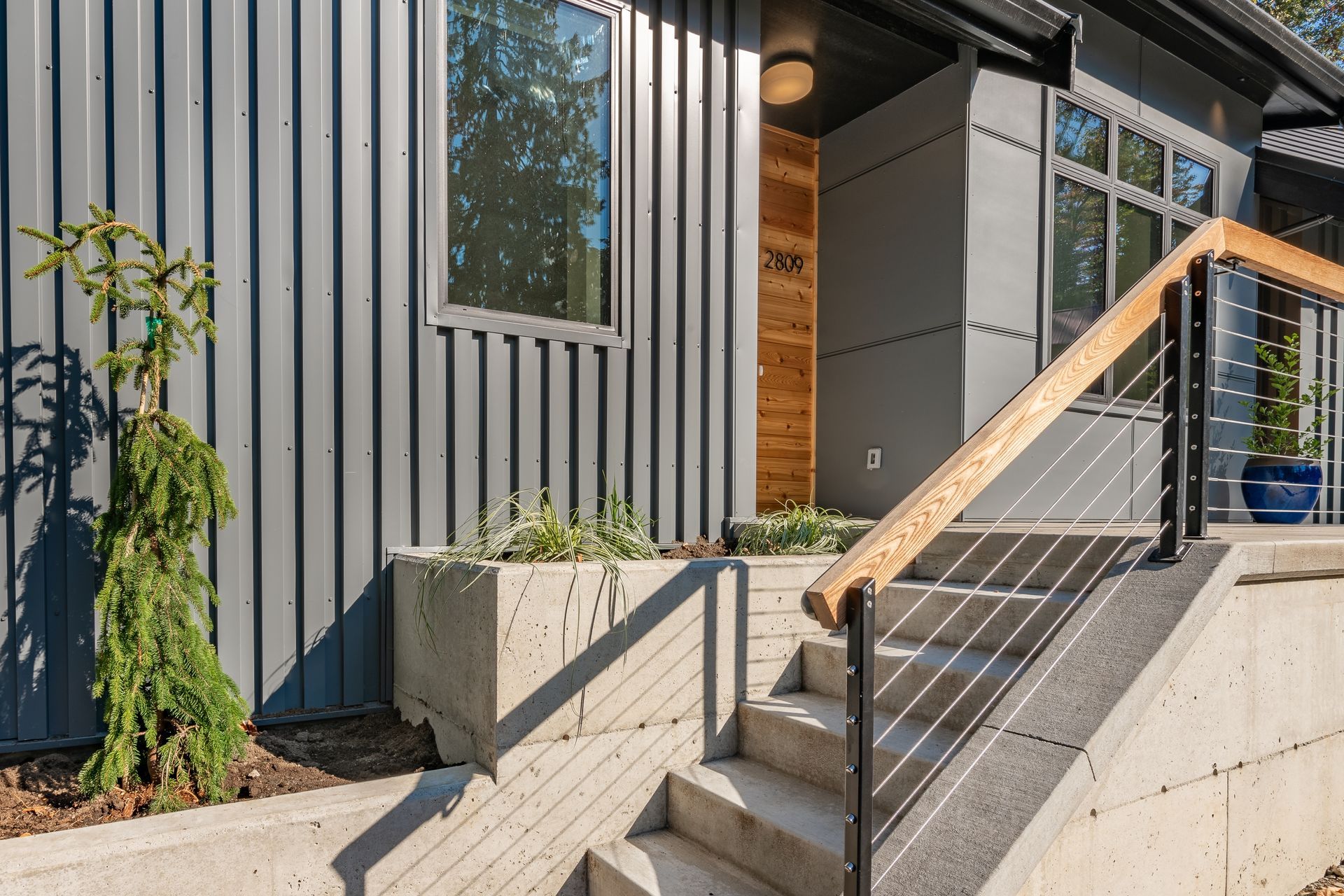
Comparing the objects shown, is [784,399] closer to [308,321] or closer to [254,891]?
[308,321]

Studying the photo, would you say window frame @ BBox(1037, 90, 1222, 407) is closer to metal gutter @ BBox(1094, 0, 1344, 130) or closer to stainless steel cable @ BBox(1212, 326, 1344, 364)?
metal gutter @ BBox(1094, 0, 1344, 130)

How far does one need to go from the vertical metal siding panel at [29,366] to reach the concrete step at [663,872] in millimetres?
1857

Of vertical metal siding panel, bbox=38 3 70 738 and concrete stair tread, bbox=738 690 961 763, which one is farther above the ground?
vertical metal siding panel, bbox=38 3 70 738

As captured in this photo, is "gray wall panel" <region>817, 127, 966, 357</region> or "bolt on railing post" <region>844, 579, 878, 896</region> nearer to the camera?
"bolt on railing post" <region>844, 579, 878, 896</region>

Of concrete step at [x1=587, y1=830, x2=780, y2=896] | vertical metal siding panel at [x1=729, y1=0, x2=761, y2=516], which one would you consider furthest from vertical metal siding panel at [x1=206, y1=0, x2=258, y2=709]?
vertical metal siding panel at [x1=729, y1=0, x2=761, y2=516]

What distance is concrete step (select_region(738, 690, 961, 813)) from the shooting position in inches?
90.1

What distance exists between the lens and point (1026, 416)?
6.37 feet

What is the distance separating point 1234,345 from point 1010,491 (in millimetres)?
2731

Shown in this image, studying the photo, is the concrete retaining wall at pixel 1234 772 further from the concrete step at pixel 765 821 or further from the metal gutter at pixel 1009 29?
the metal gutter at pixel 1009 29

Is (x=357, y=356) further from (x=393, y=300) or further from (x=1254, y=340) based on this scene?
(x=1254, y=340)

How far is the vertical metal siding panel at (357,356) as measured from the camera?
118 inches

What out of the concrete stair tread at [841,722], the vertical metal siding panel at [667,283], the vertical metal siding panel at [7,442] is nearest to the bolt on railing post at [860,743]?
the concrete stair tread at [841,722]

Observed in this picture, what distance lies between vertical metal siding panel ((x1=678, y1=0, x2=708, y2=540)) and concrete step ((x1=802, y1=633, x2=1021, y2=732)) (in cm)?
100

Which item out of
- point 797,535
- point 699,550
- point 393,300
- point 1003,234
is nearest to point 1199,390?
point 797,535
